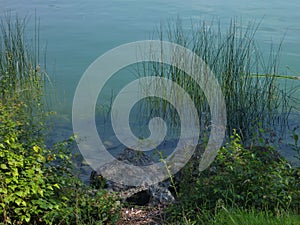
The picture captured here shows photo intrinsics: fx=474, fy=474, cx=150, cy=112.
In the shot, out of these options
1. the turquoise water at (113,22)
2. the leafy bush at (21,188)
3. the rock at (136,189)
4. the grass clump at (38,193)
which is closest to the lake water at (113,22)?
the turquoise water at (113,22)

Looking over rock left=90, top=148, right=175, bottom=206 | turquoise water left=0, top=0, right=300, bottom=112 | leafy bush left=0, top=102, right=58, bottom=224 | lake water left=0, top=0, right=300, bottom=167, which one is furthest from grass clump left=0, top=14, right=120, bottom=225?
turquoise water left=0, top=0, right=300, bottom=112

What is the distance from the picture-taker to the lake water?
19.7 feet

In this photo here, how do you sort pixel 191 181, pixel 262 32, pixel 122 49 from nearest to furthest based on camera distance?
pixel 191 181 < pixel 122 49 < pixel 262 32

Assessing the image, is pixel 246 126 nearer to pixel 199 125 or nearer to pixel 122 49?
pixel 199 125

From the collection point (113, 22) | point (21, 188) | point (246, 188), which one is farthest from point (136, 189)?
point (113, 22)

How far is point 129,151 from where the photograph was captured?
3.60 meters

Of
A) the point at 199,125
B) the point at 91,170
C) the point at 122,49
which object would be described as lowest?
the point at 91,170

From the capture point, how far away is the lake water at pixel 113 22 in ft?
19.7

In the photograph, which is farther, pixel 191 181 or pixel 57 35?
pixel 57 35

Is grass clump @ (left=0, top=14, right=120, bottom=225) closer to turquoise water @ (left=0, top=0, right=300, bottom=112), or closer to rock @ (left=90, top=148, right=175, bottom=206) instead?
rock @ (left=90, top=148, right=175, bottom=206)

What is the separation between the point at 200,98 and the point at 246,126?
50 centimetres

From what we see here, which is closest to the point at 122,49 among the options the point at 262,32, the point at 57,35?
the point at 57,35

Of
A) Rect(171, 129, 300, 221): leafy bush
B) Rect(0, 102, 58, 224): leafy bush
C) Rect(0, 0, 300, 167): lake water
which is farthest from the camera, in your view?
Rect(0, 0, 300, 167): lake water

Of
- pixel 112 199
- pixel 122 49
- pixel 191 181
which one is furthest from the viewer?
pixel 122 49
